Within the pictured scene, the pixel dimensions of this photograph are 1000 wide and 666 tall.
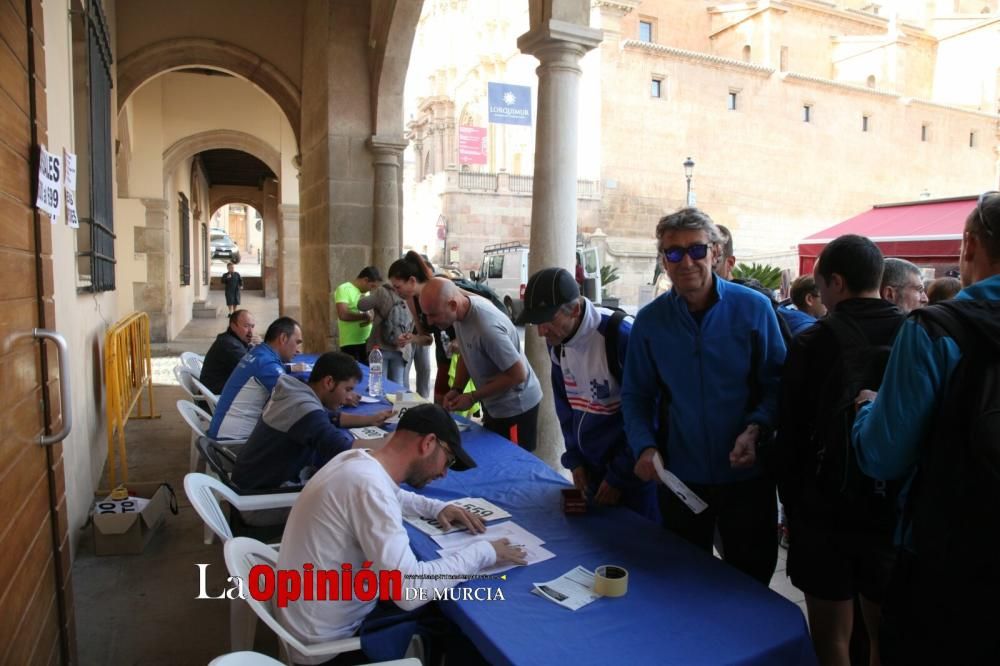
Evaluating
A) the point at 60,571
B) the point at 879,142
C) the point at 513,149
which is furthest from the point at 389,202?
the point at 879,142

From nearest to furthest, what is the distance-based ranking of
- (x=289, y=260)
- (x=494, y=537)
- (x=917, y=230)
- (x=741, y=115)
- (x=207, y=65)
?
(x=494, y=537) → (x=207, y=65) → (x=917, y=230) → (x=289, y=260) → (x=741, y=115)

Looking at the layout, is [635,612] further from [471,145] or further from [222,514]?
[471,145]

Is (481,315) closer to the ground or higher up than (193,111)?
closer to the ground

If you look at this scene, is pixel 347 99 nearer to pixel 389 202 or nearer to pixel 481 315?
pixel 389 202

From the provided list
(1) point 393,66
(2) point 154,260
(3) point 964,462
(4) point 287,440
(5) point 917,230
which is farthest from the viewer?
(5) point 917,230

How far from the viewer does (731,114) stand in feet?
118

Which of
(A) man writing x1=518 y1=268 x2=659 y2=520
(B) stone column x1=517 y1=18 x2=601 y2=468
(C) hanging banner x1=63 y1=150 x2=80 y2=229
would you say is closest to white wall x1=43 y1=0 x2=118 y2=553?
(C) hanging banner x1=63 y1=150 x2=80 y2=229

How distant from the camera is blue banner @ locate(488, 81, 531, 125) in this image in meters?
24.1

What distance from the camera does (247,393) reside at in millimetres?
3818

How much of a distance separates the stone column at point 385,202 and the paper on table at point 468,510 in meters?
5.73

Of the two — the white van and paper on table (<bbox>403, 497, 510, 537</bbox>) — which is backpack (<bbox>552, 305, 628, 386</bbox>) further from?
the white van

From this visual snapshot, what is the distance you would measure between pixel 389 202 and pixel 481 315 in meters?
4.93

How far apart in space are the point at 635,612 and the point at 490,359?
6.37ft

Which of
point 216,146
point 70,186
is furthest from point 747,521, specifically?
point 216,146
